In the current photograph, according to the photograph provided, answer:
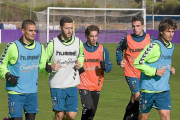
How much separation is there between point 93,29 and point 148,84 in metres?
1.86

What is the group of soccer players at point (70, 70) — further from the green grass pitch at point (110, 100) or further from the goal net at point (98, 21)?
the goal net at point (98, 21)

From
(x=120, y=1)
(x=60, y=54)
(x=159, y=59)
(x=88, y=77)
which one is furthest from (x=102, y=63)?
(x=120, y=1)

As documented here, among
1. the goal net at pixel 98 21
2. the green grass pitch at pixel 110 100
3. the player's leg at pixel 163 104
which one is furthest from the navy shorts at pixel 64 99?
the goal net at pixel 98 21

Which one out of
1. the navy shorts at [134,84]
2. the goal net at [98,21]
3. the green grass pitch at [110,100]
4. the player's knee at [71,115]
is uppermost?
the goal net at [98,21]

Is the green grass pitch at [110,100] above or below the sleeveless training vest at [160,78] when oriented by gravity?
below

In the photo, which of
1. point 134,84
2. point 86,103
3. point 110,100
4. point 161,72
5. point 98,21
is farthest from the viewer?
point 98,21

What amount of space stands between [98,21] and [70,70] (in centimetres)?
3322

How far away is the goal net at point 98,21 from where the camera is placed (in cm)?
4022

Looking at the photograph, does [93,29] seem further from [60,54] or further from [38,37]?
[38,37]

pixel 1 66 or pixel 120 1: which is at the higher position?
pixel 120 1

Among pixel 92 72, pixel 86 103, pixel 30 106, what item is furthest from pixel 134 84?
pixel 30 106

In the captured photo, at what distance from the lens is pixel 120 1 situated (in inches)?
1991

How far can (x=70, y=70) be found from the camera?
7691mm

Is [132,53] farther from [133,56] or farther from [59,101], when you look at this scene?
[59,101]
